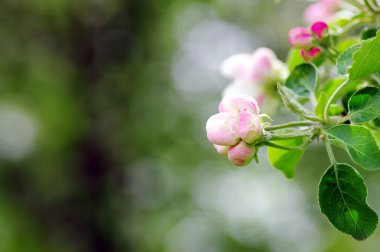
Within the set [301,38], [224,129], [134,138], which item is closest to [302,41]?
[301,38]

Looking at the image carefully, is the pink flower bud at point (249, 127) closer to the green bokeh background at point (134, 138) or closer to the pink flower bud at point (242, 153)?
the pink flower bud at point (242, 153)

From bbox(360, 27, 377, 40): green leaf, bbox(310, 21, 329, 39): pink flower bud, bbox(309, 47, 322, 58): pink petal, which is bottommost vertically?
bbox(360, 27, 377, 40): green leaf

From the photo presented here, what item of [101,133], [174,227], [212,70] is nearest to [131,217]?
[174,227]

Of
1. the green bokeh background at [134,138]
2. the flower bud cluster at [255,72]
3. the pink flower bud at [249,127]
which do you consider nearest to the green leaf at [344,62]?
the pink flower bud at [249,127]

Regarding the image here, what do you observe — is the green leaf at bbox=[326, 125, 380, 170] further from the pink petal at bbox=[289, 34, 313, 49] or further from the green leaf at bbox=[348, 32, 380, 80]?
the pink petal at bbox=[289, 34, 313, 49]

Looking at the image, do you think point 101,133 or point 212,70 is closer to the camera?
point 101,133

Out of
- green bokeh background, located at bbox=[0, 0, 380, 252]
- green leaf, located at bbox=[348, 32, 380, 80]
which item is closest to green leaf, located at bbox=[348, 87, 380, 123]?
green leaf, located at bbox=[348, 32, 380, 80]

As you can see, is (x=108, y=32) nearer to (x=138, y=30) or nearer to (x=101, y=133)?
(x=138, y=30)

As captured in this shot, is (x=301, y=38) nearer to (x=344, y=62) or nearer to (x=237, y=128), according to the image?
(x=344, y=62)
